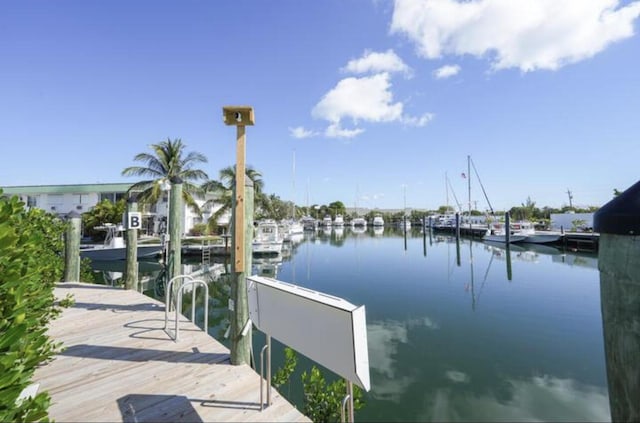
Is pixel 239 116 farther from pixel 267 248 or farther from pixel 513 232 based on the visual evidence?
pixel 513 232

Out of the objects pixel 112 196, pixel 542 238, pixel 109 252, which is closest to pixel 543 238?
pixel 542 238

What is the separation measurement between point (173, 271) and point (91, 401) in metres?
2.97

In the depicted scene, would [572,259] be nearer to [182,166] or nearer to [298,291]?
[298,291]

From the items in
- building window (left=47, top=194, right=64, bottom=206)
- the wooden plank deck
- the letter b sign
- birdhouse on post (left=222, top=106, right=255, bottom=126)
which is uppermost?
building window (left=47, top=194, right=64, bottom=206)

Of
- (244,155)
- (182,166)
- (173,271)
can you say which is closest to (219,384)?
(244,155)

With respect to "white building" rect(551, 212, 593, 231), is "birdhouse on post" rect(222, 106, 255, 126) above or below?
above

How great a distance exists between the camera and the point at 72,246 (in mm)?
7656

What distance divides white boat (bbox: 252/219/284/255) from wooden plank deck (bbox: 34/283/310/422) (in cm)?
1754

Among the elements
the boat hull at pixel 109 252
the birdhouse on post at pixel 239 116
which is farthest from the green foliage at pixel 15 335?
the boat hull at pixel 109 252

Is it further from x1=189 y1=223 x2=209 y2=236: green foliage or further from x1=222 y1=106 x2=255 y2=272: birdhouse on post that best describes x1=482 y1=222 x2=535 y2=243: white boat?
x1=222 y1=106 x2=255 y2=272: birdhouse on post

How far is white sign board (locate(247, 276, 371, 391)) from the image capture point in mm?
1702

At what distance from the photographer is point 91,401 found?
2697 mm

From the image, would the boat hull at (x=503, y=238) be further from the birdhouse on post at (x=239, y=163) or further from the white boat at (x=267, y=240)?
the birdhouse on post at (x=239, y=163)

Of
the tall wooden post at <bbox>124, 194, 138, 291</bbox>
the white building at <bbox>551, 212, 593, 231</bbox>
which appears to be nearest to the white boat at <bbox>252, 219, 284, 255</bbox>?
the tall wooden post at <bbox>124, 194, 138, 291</bbox>
